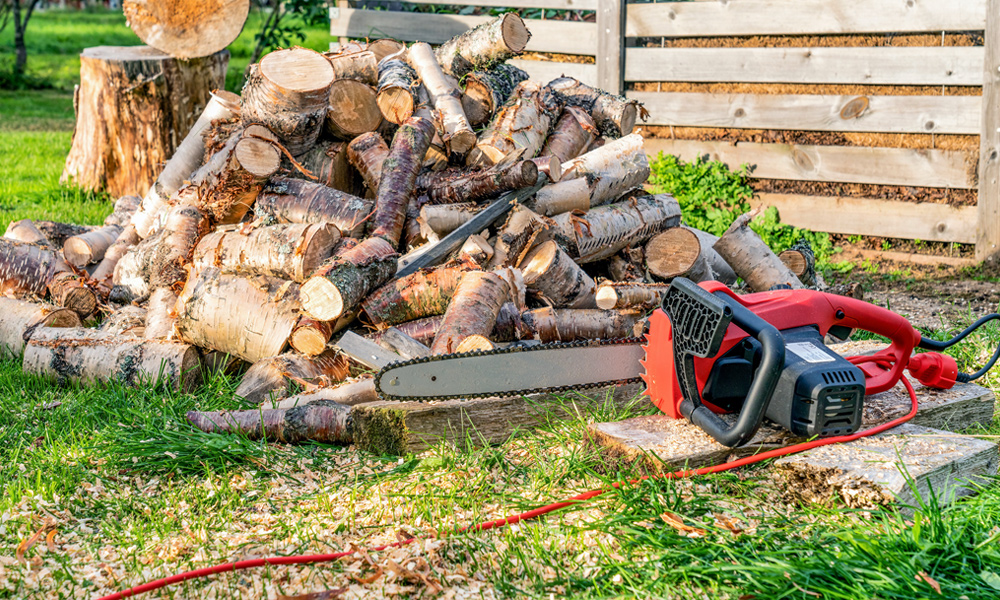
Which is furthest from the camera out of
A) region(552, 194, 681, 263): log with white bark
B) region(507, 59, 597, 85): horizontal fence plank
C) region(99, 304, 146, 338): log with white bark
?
region(507, 59, 597, 85): horizontal fence plank

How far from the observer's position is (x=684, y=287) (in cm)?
257

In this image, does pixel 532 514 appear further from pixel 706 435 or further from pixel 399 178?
pixel 399 178

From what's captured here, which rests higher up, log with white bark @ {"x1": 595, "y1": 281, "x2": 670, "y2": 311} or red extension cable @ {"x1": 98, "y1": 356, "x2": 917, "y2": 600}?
log with white bark @ {"x1": 595, "y1": 281, "x2": 670, "y2": 311}

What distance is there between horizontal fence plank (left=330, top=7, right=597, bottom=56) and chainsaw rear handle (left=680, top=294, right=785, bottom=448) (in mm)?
5523

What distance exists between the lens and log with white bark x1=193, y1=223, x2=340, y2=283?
3.83 meters

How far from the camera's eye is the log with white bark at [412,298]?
383 centimetres

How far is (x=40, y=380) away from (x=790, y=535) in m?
3.50

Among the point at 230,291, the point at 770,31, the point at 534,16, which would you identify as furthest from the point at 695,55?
the point at 230,291

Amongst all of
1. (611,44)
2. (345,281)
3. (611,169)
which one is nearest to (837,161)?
(611,44)

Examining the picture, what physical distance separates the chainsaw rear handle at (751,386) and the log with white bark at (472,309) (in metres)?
1.17

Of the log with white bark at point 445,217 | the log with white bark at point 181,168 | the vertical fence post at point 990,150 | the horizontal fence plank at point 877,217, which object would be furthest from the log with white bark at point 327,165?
the vertical fence post at point 990,150

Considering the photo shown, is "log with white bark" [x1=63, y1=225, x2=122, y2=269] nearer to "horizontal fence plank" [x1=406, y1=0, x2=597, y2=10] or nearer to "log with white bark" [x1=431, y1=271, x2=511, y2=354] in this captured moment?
"log with white bark" [x1=431, y1=271, x2=511, y2=354]

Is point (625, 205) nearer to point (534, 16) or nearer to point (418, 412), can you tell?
point (418, 412)

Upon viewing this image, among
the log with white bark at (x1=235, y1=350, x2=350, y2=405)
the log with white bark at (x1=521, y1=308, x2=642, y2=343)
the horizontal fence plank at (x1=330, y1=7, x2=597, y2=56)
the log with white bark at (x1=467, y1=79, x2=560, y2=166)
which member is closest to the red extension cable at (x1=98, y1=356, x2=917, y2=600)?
the log with white bark at (x1=235, y1=350, x2=350, y2=405)
